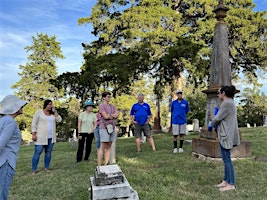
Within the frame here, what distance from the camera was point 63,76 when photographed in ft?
49.9

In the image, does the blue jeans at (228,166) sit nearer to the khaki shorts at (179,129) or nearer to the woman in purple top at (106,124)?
the woman in purple top at (106,124)

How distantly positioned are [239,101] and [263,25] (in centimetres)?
2948

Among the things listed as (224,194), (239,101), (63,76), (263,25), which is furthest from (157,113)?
(239,101)

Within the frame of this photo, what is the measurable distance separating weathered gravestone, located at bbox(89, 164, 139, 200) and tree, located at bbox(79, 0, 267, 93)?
10.9 m

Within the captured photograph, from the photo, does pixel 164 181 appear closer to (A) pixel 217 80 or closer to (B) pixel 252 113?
(A) pixel 217 80

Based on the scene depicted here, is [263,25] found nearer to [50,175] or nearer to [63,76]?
[63,76]

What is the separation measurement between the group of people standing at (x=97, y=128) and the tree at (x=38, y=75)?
24818mm

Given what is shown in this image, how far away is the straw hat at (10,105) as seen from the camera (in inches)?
121

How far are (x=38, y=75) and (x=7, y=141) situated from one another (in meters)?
32.5

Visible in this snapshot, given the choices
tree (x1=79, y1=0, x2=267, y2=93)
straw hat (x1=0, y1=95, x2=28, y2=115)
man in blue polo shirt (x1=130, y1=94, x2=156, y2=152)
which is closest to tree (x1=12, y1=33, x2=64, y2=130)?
tree (x1=79, y1=0, x2=267, y2=93)

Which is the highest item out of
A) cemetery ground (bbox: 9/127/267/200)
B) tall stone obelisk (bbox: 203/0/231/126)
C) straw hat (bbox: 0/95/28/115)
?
tall stone obelisk (bbox: 203/0/231/126)

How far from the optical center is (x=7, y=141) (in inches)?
115

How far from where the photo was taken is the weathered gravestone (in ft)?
11.1

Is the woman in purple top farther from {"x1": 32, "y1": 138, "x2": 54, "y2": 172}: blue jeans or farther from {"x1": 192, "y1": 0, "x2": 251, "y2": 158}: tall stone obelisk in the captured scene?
{"x1": 192, "y1": 0, "x2": 251, "y2": 158}: tall stone obelisk
